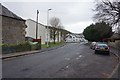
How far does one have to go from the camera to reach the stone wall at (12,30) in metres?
41.6

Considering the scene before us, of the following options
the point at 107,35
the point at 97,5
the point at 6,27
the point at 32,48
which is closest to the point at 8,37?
the point at 6,27

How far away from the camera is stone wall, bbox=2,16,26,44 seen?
41.6 metres

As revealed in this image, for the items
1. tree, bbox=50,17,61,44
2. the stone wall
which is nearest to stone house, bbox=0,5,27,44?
the stone wall

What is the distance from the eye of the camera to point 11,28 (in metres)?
43.8

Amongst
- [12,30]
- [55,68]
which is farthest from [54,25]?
[55,68]

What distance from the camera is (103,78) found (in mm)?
11086

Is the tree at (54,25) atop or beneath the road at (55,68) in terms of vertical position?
atop

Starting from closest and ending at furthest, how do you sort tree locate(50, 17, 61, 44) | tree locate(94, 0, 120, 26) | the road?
the road → tree locate(94, 0, 120, 26) → tree locate(50, 17, 61, 44)

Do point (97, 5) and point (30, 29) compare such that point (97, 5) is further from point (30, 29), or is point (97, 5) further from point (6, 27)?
point (30, 29)

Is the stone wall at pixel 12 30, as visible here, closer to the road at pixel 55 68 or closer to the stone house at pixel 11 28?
the stone house at pixel 11 28

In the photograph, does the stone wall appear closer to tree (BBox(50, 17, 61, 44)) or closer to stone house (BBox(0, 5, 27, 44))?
stone house (BBox(0, 5, 27, 44))

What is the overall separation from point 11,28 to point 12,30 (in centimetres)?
54

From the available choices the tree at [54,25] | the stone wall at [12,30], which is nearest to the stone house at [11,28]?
the stone wall at [12,30]

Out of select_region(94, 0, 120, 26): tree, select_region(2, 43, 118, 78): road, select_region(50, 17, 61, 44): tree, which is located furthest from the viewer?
select_region(50, 17, 61, 44): tree
